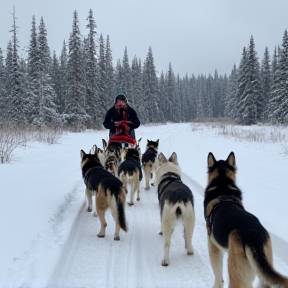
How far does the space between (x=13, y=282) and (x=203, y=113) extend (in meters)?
99.7

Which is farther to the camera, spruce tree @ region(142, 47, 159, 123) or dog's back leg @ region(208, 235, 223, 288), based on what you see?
spruce tree @ region(142, 47, 159, 123)

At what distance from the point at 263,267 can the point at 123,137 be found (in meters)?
7.37

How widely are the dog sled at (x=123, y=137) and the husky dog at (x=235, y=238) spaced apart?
18.7ft

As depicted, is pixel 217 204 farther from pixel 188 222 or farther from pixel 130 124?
pixel 130 124

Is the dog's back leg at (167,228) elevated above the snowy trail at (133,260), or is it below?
above

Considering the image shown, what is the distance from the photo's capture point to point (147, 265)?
4191 millimetres

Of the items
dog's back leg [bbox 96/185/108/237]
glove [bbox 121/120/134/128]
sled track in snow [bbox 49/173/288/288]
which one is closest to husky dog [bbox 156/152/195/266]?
sled track in snow [bbox 49/173/288/288]

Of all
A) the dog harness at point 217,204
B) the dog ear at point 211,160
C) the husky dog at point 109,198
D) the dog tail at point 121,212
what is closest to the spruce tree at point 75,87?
the husky dog at point 109,198

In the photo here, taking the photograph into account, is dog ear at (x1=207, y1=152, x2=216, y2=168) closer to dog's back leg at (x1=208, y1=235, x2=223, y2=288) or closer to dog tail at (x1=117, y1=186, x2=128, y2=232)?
dog's back leg at (x1=208, y1=235, x2=223, y2=288)

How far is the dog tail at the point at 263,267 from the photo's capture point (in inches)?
91.3

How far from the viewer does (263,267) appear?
2.45 m

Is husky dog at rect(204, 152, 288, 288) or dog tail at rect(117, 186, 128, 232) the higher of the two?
husky dog at rect(204, 152, 288, 288)

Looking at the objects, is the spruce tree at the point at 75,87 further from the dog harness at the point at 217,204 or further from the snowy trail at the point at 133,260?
the dog harness at the point at 217,204

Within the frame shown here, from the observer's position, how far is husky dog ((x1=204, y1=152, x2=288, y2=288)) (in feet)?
8.30
